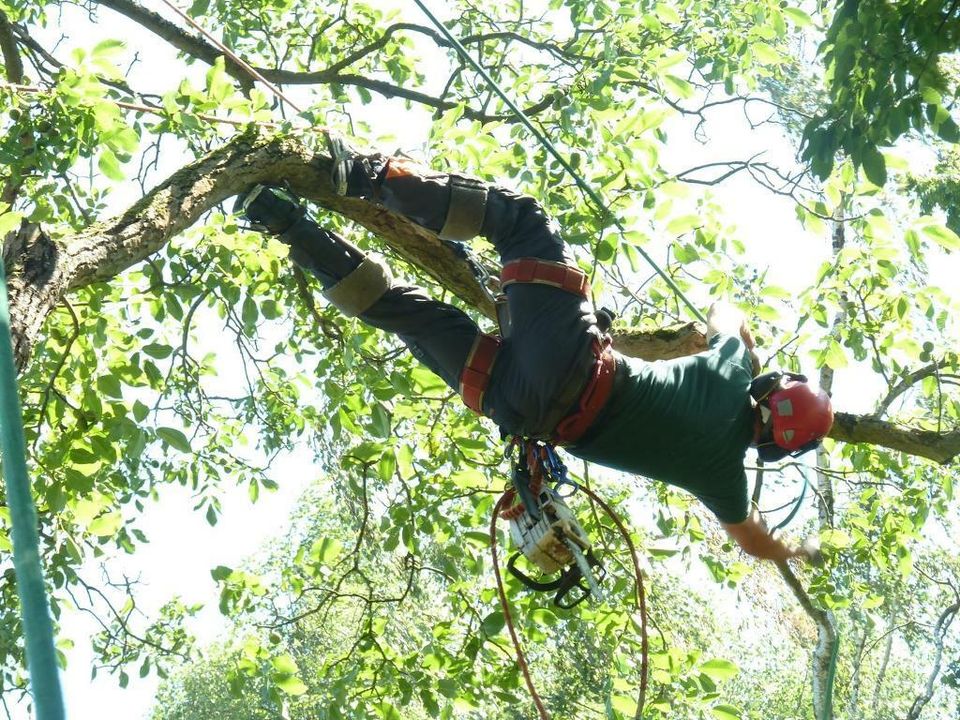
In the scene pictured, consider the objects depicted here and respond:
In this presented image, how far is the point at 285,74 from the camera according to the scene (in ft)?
20.3

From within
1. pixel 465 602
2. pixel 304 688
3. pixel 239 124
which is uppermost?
pixel 239 124

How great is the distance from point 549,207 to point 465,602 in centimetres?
182

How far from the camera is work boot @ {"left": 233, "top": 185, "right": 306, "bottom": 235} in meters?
3.40

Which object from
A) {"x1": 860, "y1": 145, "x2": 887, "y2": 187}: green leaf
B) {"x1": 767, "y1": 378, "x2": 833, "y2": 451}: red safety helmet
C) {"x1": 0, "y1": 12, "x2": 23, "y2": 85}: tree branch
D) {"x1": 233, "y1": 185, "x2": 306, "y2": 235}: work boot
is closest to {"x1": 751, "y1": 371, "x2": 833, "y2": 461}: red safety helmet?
{"x1": 767, "y1": 378, "x2": 833, "y2": 451}: red safety helmet

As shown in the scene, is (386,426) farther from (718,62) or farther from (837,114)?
(718,62)

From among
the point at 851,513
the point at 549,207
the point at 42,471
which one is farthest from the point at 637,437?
the point at 851,513

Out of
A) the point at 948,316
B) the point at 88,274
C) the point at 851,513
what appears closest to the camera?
the point at 88,274

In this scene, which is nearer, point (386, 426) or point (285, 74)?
point (386, 426)

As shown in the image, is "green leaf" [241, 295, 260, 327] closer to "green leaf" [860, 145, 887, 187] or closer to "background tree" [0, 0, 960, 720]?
"background tree" [0, 0, 960, 720]

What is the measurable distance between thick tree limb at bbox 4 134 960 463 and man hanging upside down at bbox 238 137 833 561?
0.10 m

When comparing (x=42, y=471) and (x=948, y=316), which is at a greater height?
(x=948, y=316)

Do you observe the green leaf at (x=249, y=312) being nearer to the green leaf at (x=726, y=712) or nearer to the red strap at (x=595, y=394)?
the red strap at (x=595, y=394)

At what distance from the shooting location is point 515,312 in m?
3.45

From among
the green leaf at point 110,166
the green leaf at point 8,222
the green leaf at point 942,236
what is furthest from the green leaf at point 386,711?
the green leaf at point 942,236
